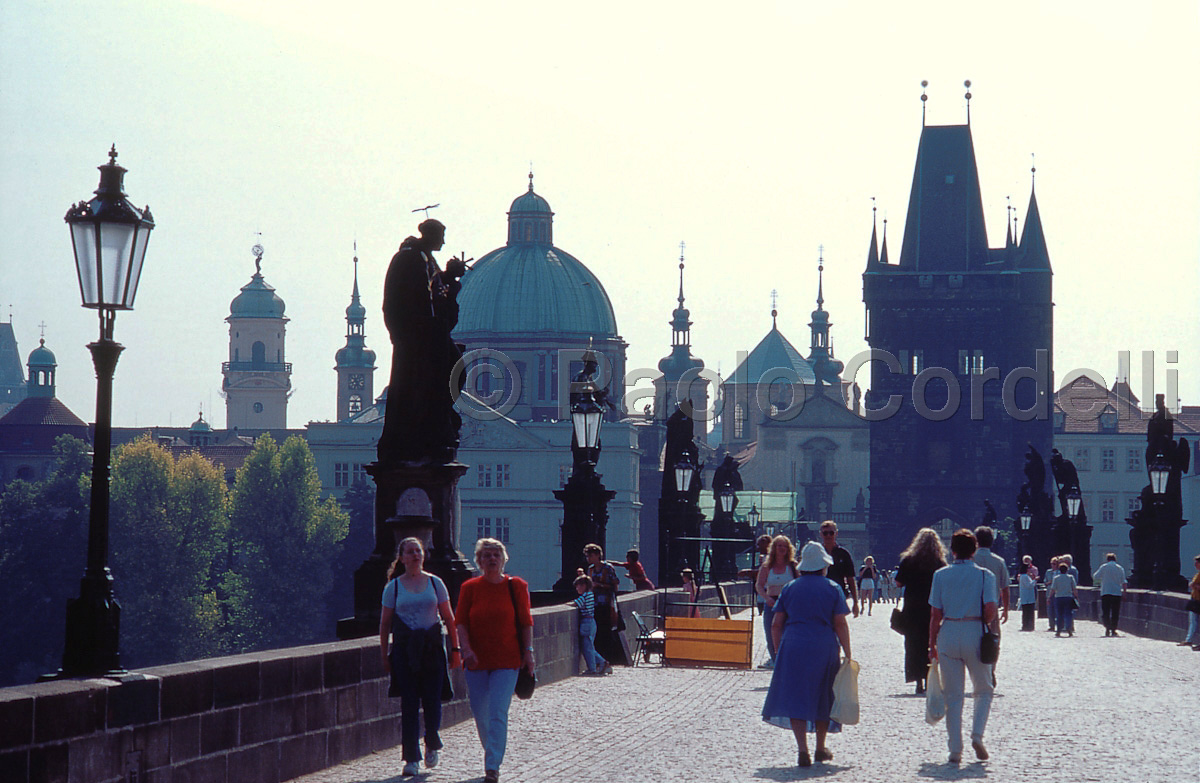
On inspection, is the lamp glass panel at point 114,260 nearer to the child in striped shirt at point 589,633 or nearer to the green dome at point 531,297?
the child in striped shirt at point 589,633

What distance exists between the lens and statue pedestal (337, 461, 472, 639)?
17.5 m

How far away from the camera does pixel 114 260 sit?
11391mm

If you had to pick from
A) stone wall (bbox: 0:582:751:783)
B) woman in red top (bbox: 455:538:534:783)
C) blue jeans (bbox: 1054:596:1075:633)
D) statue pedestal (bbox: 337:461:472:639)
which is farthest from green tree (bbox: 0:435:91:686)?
woman in red top (bbox: 455:538:534:783)

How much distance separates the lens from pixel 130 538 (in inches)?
3706

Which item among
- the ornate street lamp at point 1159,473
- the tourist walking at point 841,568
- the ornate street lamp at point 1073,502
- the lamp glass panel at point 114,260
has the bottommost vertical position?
the tourist walking at point 841,568

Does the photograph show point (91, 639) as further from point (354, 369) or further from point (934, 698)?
point (354, 369)

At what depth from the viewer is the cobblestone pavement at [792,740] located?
12.7 meters

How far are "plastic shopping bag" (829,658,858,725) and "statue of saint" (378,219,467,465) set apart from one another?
5.30 metres

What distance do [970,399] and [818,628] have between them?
110 m

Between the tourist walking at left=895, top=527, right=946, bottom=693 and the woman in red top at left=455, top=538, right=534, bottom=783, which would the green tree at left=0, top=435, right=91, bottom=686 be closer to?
the tourist walking at left=895, top=527, right=946, bottom=693

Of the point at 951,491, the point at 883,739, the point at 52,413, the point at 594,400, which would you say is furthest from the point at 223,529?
the point at 883,739

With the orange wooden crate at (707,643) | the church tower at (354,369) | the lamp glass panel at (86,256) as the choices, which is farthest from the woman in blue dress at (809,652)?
the church tower at (354,369)

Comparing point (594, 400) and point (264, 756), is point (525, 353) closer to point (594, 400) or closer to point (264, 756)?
point (594, 400)

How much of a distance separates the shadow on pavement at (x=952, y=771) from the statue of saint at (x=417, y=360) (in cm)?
605
